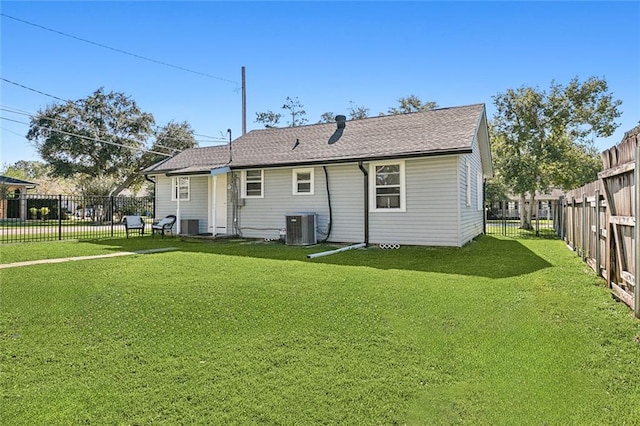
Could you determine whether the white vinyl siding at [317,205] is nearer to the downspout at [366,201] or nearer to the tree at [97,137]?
the downspout at [366,201]

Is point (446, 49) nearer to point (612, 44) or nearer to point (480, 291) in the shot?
point (612, 44)

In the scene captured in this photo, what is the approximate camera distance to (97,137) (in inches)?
1156

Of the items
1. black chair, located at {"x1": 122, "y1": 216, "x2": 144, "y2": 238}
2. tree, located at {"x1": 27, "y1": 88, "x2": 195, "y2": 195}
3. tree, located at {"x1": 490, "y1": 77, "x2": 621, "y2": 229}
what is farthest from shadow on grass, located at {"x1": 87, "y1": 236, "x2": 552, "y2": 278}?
tree, located at {"x1": 27, "y1": 88, "x2": 195, "y2": 195}

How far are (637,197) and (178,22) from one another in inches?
600

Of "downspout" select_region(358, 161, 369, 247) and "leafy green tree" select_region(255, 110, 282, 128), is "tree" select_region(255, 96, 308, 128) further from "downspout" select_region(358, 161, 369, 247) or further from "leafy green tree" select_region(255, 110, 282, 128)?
"downspout" select_region(358, 161, 369, 247)

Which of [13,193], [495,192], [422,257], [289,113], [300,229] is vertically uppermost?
[289,113]

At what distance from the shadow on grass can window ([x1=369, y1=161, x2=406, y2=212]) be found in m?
1.28

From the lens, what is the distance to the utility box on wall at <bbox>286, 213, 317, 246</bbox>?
11.4 meters

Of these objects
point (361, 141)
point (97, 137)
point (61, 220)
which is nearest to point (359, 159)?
point (361, 141)

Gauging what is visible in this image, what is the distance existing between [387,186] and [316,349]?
7.90 metres

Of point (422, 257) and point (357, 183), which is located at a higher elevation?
point (357, 183)

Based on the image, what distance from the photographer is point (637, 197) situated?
158 inches

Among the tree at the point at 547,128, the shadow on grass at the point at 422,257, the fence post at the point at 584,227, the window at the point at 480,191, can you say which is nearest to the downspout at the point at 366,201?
the shadow on grass at the point at 422,257

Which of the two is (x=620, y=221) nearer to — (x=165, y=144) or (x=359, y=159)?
(x=359, y=159)
